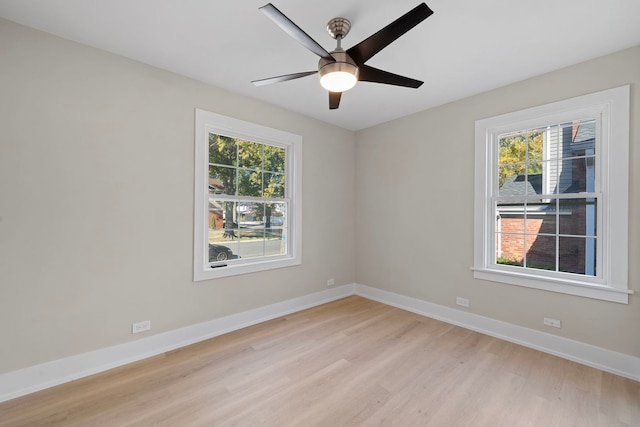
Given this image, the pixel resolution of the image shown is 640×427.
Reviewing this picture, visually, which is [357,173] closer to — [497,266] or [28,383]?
[497,266]

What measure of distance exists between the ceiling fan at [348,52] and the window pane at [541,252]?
84.6 inches

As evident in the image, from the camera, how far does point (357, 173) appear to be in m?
4.59

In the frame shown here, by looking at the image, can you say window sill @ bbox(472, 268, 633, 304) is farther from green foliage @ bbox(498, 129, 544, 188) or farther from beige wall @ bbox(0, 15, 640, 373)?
green foliage @ bbox(498, 129, 544, 188)

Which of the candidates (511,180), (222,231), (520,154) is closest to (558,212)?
(511,180)

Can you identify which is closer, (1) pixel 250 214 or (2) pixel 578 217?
(2) pixel 578 217

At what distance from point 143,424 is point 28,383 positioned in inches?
42.9

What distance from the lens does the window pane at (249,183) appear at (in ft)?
11.0

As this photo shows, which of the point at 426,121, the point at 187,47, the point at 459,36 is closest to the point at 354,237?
the point at 426,121

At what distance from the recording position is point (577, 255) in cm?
266

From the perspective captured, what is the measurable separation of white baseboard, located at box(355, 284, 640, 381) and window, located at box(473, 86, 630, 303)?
18.3 inches

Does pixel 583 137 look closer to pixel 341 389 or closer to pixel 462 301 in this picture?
pixel 462 301

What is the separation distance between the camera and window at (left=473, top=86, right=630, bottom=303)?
237cm

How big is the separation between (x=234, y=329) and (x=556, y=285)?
334cm

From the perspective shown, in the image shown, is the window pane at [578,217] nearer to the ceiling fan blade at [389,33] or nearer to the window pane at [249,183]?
the ceiling fan blade at [389,33]
